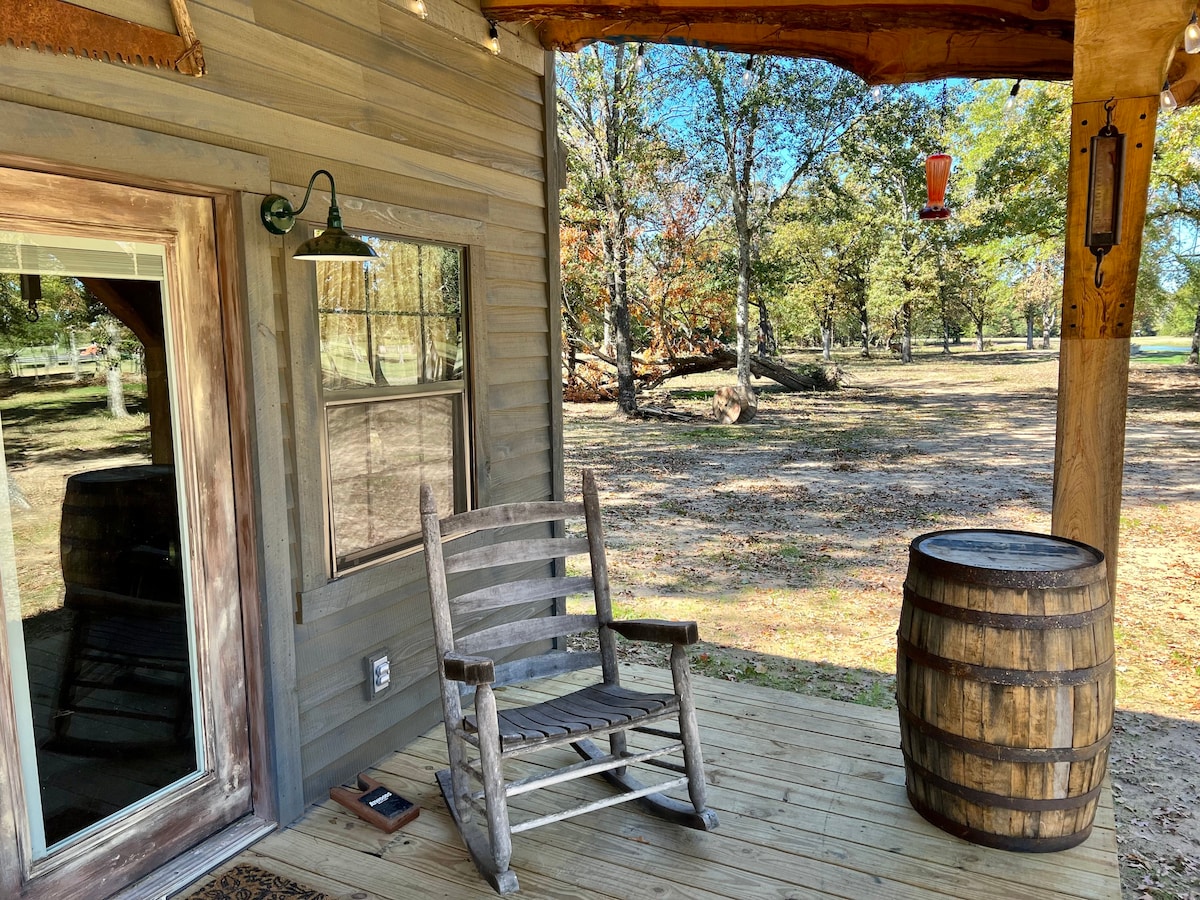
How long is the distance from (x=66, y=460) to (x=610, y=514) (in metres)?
5.85

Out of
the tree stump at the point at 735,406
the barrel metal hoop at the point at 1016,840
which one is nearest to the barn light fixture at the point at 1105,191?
the barrel metal hoop at the point at 1016,840

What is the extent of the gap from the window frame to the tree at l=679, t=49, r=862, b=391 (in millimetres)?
10666

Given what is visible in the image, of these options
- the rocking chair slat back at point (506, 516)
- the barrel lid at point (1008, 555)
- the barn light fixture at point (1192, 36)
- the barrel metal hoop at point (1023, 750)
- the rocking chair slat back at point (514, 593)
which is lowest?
the barrel metal hoop at point (1023, 750)

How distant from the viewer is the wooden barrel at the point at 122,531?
1.98 metres

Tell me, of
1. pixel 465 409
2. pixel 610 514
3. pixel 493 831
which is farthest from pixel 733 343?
pixel 493 831

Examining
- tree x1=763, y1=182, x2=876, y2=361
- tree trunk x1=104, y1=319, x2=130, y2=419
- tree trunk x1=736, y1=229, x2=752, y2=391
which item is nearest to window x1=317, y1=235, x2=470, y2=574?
tree trunk x1=104, y1=319, x2=130, y2=419

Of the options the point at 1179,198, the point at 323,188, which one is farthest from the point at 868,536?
the point at 1179,198

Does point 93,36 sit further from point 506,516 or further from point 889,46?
point 889,46

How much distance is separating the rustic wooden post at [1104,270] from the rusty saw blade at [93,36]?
251 centimetres

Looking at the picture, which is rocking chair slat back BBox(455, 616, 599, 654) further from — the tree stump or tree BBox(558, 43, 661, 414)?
tree BBox(558, 43, 661, 414)

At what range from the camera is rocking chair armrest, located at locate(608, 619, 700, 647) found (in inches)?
93.0

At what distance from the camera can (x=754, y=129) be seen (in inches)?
542

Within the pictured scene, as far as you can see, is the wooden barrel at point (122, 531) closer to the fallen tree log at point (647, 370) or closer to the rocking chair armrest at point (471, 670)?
the rocking chair armrest at point (471, 670)

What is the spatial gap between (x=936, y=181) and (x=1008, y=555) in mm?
4294
